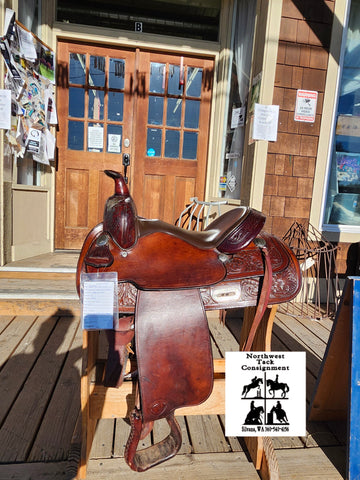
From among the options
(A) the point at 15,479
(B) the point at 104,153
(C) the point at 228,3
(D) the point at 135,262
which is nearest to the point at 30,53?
(B) the point at 104,153

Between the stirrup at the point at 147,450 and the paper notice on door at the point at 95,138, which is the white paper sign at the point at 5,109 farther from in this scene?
the stirrup at the point at 147,450

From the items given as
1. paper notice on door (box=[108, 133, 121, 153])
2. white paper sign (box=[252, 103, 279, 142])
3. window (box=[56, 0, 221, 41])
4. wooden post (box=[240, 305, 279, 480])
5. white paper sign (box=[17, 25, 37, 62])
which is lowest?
wooden post (box=[240, 305, 279, 480])

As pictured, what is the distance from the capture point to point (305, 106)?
2.97 metres

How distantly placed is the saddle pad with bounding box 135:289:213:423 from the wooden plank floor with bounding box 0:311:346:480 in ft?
1.45

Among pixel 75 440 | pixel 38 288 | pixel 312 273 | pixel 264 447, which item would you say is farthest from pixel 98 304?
pixel 312 273

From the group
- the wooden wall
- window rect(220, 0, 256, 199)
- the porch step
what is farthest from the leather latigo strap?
window rect(220, 0, 256, 199)

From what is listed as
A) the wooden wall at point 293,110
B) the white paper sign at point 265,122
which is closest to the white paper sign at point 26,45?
the white paper sign at point 265,122

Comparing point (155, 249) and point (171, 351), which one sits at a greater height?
point (155, 249)

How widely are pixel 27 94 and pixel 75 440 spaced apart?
3.04 meters

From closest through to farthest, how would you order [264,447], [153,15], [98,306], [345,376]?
[98,306] < [264,447] < [345,376] < [153,15]

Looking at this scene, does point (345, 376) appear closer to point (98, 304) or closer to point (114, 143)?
point (98, 304)

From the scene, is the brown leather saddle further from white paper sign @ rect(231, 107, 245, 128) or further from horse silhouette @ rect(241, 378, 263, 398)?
white paper sign @ rect(231, 107, 245, 128)

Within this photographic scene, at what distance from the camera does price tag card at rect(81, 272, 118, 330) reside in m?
0.97

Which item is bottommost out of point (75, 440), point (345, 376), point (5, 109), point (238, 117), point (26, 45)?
point (75, 440)
